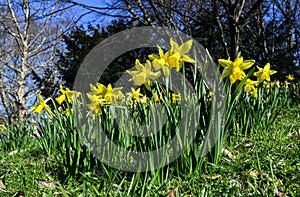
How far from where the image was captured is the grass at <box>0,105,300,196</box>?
1.10m

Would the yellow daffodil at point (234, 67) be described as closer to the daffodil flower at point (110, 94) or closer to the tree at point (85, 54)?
the daffodil flower at point (110, 94)

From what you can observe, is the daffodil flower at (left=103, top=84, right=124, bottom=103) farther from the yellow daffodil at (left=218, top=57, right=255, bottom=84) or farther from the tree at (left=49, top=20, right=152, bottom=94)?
the tree at (left=49, top=20, right=152, bottom=94)

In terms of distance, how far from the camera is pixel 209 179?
4.04 feet

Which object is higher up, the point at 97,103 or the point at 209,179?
the point at 97,103

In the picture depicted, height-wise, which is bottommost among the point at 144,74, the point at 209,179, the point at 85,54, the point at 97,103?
the point at 209,179

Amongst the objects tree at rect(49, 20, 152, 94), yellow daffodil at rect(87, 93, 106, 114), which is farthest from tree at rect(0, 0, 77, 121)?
yellow daffodil at rect(87, 93, 106, 114)

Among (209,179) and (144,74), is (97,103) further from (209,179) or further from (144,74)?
(209,179)

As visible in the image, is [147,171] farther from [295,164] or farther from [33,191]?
[295,164]

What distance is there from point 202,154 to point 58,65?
10936 millimetres

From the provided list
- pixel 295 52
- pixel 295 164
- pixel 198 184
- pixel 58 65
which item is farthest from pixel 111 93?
pixel 295 52

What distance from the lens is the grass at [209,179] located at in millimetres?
1101

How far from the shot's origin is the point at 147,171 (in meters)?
1.25

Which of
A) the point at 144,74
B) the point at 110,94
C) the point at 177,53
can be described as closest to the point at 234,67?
the point at 177,53

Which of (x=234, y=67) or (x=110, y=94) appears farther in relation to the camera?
(x=110, y=94)
